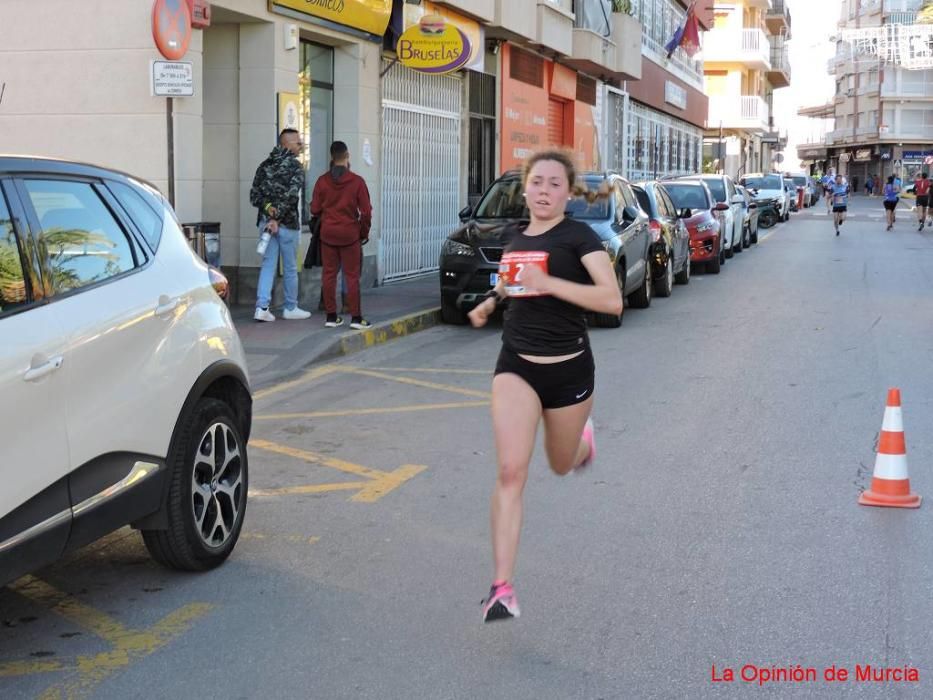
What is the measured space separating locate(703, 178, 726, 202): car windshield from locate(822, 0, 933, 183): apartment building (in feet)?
254

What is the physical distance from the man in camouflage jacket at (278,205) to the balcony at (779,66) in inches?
2800

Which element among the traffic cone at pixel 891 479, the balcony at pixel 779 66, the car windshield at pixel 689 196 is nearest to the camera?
the traffic cone at pixel 891 479

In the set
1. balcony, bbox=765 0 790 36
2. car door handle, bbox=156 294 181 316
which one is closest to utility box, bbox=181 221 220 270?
car door handle, bbox=156 294 181 316

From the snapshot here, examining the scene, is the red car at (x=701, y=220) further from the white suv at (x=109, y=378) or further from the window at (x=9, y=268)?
the window at (x=9, y=268)

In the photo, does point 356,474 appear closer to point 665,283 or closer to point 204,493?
point 204,493

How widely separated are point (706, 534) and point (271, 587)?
6.90 feet

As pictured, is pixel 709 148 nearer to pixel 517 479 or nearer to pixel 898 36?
pixel 898 36

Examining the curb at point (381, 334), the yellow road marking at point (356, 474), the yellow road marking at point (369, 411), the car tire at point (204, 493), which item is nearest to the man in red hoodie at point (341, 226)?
the curb at point (381, 334)

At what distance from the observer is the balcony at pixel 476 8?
19188 millimetres

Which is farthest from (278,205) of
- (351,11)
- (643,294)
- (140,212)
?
(140,212)

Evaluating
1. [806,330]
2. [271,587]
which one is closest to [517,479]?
[271,587]

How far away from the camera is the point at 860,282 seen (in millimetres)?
19875

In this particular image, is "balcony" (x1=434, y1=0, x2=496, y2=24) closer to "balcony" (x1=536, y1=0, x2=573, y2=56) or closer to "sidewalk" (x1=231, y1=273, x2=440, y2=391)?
"balcony" (x1=536, y1=0, x2=573, y2=56)

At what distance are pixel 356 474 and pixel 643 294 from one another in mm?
9522
